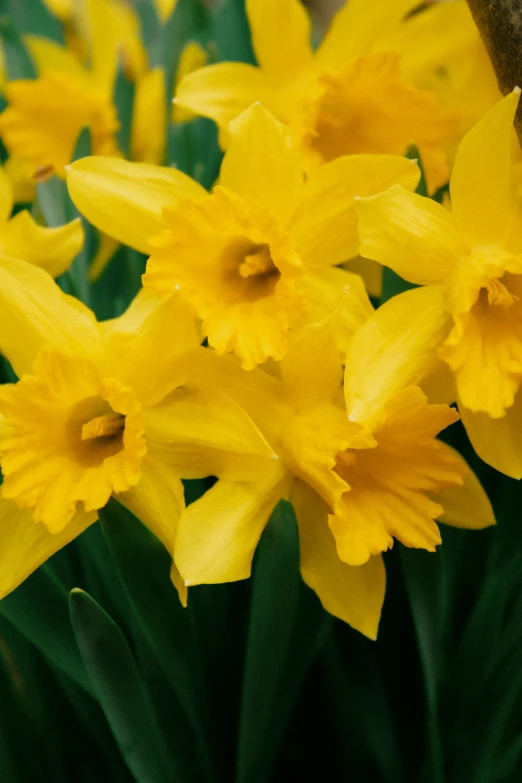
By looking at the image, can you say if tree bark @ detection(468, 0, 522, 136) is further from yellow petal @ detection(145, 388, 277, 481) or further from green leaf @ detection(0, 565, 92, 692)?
green leaf @ detection(0, 565, 92, 692)

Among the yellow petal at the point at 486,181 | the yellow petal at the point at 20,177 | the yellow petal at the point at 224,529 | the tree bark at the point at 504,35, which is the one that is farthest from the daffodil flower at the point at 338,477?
the yellow petal at the point at 20,177

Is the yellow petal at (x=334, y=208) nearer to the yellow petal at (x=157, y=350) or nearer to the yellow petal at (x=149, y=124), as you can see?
the yellow petal at (x=157, y=350)

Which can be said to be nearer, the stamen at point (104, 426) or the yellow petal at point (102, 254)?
the stamen at point (104, 426)

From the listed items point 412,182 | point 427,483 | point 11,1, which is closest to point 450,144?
point 412,182

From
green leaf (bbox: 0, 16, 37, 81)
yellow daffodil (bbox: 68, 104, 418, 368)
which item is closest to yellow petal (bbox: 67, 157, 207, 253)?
yellow daffodil (bbox: 68, 104, 418, 368)

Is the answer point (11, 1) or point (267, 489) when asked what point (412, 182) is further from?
point (11, 1)

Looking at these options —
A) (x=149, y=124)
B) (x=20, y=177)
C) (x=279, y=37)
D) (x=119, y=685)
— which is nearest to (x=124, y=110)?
(x=149, y=124)
